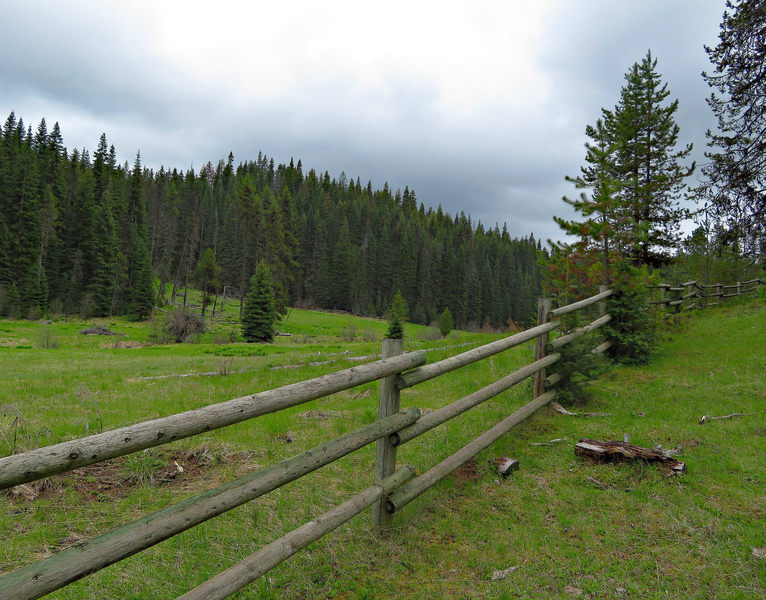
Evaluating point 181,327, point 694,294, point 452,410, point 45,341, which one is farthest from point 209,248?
point 452,410

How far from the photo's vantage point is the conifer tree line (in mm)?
54844

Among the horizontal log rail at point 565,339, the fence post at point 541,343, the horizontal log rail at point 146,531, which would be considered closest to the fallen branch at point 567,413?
the fence post at point 541,343

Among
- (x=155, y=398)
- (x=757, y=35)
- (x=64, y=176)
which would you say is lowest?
(x=155, y=398)

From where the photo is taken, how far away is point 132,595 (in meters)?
2.97

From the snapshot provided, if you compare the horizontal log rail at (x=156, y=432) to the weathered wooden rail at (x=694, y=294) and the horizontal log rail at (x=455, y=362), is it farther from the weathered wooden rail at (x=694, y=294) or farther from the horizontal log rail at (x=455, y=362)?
the weathered wooden rail at (x=694, y=294)

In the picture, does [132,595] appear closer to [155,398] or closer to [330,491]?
[330,491]

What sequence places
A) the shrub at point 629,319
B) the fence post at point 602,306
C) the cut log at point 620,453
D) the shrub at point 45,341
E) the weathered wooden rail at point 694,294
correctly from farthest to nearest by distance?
the shrub at point 45,341
the weathered wooden rail at point 694,294
the fence post at point 602,306
the shrub at point 629,319
the cut log at point 620,453

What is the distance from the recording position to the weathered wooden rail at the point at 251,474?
1.74 meters

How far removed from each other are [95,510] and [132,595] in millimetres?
1946

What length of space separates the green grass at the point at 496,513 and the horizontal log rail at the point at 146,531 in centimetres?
92

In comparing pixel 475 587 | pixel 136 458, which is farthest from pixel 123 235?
pixel 475 587

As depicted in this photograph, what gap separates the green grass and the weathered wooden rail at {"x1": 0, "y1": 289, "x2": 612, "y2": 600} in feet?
1.37

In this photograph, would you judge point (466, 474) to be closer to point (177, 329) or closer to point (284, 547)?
point (284, 547)

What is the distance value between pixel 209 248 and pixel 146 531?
65.2 m
